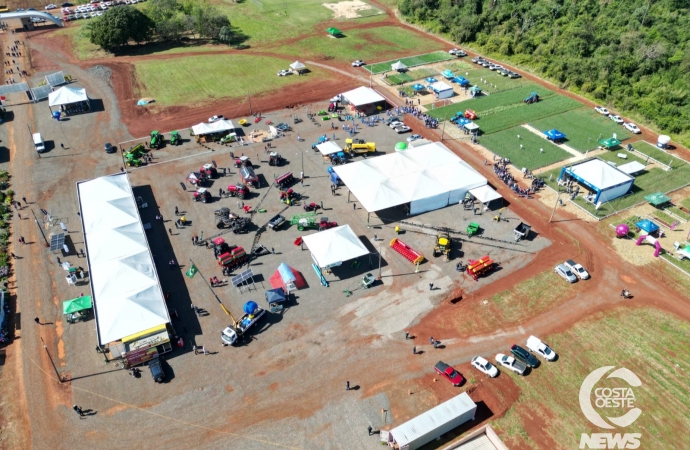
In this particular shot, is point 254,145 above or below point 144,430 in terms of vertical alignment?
above

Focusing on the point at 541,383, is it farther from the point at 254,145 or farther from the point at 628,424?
the point at 254,145

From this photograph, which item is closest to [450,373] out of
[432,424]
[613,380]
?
[432,424]

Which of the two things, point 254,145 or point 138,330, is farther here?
point 254,145

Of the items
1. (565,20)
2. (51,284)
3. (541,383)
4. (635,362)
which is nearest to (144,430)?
(51,284)

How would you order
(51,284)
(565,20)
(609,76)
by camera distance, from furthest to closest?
(565,20), (609,76), (51,284)

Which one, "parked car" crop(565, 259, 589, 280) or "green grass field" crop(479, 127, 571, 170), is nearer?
"parked car" crop(565, 259, 589, 280)

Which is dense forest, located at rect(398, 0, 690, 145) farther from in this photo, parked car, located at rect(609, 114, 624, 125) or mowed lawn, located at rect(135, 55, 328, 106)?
mowed lawn, located at rect(135, 55, 328, 106)

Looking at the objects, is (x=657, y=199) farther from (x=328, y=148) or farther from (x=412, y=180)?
(x=328, y=148)

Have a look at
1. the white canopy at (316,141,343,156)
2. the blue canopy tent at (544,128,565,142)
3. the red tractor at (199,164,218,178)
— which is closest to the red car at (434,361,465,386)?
the white canopy at (316,141,343,156)
